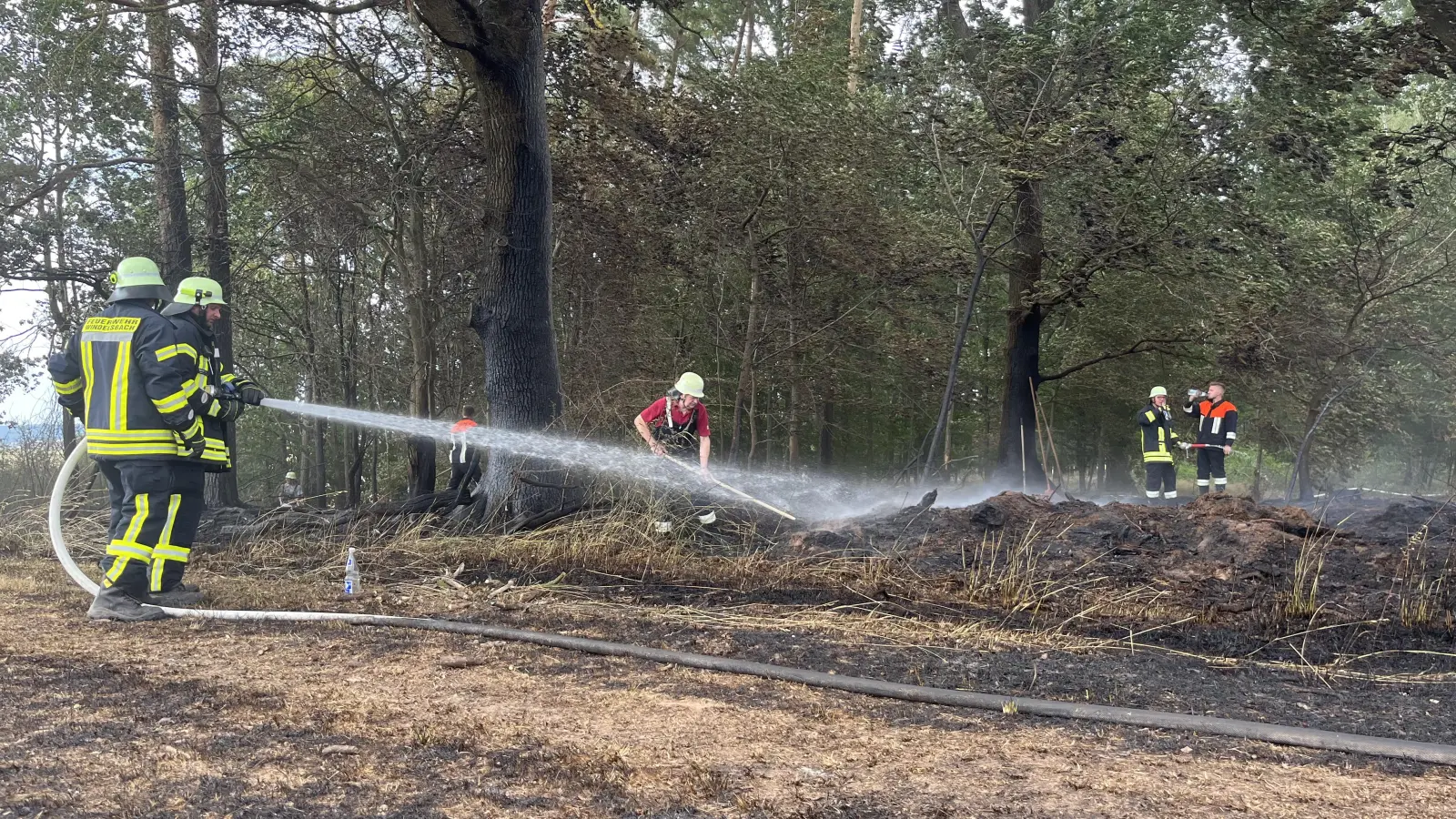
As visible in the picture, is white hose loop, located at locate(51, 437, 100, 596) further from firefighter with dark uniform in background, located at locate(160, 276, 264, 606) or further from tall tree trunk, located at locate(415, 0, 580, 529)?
tall tree trunk, located at locate(415, 0, 580, 529)

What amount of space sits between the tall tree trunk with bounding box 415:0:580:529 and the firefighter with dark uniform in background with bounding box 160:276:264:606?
8.91 feet

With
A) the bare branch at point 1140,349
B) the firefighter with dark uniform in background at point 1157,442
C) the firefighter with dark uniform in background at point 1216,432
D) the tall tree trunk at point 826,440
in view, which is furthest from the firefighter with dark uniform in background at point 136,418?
the tall tree trunk at point 826,440

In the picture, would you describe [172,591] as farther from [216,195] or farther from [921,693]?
[216,195]

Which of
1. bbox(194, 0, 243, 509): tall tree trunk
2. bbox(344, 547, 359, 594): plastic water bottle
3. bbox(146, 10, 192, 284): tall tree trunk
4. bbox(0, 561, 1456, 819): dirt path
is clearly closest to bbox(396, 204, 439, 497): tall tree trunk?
bbox(194, 0, 243, 509): tall tree trunk

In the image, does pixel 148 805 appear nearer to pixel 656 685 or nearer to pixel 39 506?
pixel 656 685

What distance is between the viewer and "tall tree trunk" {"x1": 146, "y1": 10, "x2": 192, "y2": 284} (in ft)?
40.5

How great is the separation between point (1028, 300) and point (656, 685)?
13.7 metres

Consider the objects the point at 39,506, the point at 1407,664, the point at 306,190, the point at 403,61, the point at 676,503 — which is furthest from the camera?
the point at 306,190

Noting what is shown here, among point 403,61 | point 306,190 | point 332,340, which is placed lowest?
point 332,340

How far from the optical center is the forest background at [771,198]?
1202 cm

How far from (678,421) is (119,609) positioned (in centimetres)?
437

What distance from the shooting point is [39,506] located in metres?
10.2

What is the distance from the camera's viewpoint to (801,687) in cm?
448

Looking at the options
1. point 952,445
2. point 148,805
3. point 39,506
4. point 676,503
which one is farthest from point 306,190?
point 952,445
